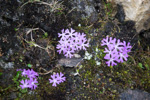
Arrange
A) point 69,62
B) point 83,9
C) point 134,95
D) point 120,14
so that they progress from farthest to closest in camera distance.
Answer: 1. point 120,14
2. point 83,9
3. point 69,62
4. point 134,95

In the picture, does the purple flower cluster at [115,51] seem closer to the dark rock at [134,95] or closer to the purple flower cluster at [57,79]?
the dark rock at [134,95]

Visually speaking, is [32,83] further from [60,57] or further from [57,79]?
[60,57]

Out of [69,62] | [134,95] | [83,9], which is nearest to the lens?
[134,95]

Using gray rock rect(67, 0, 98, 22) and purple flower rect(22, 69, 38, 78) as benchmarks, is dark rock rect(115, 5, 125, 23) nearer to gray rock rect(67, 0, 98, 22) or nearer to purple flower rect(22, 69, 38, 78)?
gray rock rect(67, 0, 98, 22)

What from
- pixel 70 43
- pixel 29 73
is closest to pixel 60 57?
pixel 70 43

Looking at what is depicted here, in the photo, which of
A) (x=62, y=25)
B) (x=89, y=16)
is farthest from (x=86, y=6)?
(x=62, y=25)

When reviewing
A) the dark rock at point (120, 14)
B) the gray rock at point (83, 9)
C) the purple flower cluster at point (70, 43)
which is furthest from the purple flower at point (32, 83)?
the dark rock at point (120, 14)


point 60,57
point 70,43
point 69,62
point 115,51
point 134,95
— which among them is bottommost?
point 134,95
